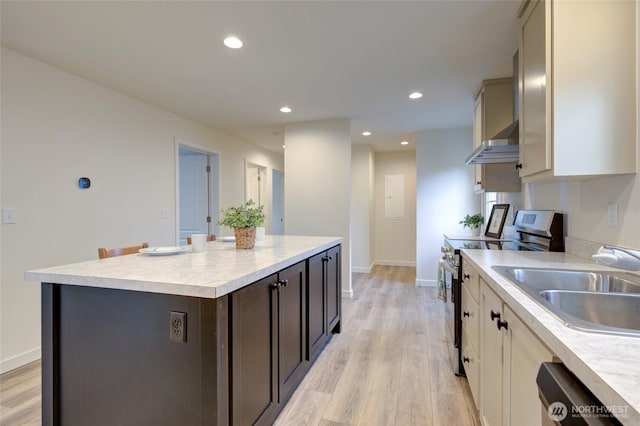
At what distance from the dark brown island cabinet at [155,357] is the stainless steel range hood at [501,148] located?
5.76 feet

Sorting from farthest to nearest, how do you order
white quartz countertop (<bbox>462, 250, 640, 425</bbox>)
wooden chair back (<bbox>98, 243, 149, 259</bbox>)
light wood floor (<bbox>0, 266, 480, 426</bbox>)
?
1. wooden chair back (<bbox>98, 243, 149, 259</bbox>)
2. light wood floor (<bbox>0, 266, 480, 426</bbox>)
3. white quartz countertop (<bbox>462, 250, 640, 425</bbox>)

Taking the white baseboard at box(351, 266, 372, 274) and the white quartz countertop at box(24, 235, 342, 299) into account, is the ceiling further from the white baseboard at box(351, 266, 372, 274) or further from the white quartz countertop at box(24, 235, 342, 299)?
the white baseboard at box(351, 266, 372, 274)

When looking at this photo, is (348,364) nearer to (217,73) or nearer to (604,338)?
(604,338)

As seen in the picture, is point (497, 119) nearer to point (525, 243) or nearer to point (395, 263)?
point (525, 243)

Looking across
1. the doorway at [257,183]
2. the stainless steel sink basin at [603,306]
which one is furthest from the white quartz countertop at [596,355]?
the doorway at [257,183]

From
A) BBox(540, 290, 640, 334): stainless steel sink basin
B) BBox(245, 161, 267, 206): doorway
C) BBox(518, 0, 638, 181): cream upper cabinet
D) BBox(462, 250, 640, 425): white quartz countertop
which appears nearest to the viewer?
BBox(462, 250, 640, 425): white quartz countertop

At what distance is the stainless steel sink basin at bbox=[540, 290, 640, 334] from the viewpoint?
3.48 feet

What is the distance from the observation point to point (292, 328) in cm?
191

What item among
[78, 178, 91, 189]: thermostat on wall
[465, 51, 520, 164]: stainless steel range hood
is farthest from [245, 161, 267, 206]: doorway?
[465, 51, 520, 164]: stainless steel range hood

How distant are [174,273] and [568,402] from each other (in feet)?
4.34

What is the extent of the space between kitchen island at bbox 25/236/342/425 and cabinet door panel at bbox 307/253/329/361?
578mm

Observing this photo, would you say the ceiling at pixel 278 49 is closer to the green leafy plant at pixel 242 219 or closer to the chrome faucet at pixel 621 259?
the green leafy plant at pixel 242 219

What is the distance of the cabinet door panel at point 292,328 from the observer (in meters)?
1.75

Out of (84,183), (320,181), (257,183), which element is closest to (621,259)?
(320,181)
